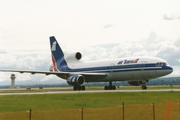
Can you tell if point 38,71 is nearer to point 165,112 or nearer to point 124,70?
point 124,70

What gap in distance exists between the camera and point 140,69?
41000mm

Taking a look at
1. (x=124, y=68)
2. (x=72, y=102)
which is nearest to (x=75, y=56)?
(x=124, y=68)

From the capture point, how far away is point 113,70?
147 ft

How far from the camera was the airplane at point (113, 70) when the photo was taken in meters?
40.2

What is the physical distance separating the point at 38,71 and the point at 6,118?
33611 millimetres

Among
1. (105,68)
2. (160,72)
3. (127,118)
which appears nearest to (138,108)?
(127,118)

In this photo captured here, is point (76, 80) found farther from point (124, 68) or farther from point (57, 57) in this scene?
point (57, 57)

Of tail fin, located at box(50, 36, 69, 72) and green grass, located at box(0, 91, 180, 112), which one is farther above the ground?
tail fin, located at box(50, 36, 69, 72)

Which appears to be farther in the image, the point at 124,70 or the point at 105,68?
the point at 105,68

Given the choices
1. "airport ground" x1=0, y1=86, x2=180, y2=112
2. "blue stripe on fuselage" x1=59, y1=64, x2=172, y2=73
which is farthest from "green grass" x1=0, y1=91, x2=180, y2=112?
"blue stripe on fuselage" x1=59, y1=64, x2=172, y2=73

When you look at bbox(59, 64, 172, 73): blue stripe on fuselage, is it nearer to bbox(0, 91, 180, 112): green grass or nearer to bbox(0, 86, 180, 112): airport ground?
bbox(0, 86, 180, 112): airport ground

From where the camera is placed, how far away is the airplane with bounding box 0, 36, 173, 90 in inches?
1582

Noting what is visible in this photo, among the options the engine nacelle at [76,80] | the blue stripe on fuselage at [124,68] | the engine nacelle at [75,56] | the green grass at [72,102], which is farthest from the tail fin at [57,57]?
the green grass at [72,102]

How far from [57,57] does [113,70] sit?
58.1 feet
